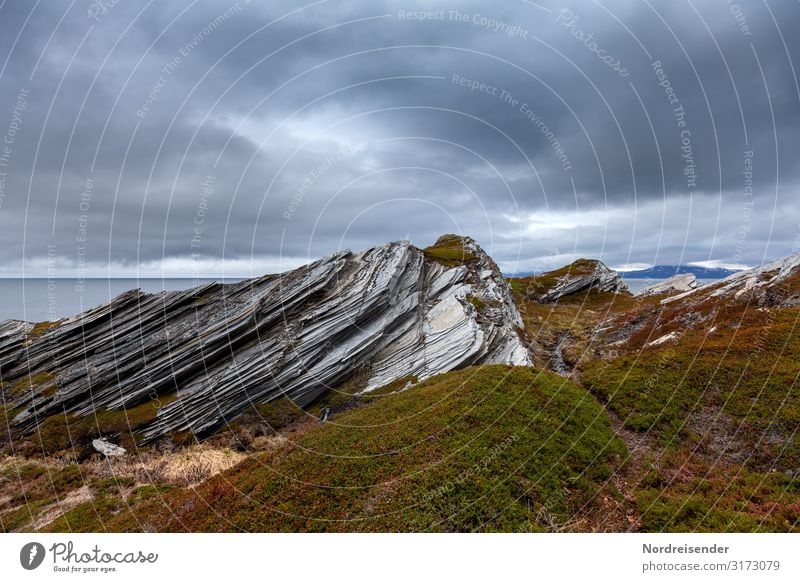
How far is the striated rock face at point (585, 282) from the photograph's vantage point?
114 meters

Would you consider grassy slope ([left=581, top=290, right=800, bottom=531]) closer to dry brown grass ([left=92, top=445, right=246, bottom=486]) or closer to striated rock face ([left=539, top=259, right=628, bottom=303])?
dry brown grass ([left=92, top=445, right=246, bottom=486])

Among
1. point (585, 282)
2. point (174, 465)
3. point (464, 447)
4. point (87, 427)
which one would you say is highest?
point (585, 282)

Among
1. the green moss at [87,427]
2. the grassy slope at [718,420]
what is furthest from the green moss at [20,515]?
the grassy slope at [718,420]

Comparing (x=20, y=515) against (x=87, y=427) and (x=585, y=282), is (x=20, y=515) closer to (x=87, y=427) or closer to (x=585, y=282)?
(x=87, y=427)

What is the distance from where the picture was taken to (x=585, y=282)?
115 metres

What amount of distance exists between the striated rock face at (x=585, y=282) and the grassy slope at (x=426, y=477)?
320 ft

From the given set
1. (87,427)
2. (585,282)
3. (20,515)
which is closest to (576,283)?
(585,282)

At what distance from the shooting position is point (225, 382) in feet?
119

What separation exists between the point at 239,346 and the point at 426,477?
98.4 feet

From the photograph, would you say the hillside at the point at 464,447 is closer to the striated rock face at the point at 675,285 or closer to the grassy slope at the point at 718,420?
the grassy slope at the point at 718,420

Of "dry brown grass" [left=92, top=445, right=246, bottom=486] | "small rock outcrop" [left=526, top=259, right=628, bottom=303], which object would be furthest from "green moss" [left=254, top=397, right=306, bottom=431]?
"small rock outcrop" [left=526, top=259, right=628, bottom=303]

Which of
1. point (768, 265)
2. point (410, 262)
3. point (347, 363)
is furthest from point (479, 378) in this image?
point (768, 265)

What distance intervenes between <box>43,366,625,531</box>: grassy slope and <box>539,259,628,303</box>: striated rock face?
9750cm
